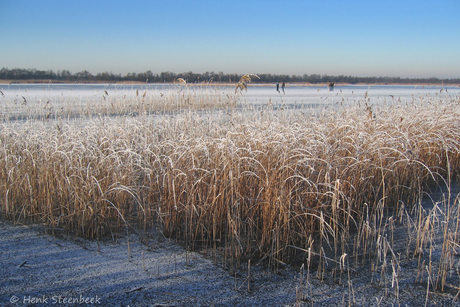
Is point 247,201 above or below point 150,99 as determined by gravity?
below

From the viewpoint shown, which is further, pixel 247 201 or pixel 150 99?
pixel 150 99

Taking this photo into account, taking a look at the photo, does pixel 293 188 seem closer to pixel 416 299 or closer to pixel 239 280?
pixel 239 280

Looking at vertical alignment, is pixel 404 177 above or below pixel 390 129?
below

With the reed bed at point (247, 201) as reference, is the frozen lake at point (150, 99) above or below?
above

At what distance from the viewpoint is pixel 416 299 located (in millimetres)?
2193

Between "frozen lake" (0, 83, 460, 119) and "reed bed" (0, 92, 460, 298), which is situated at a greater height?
"frozen lake" (0, 83, 460, 119)

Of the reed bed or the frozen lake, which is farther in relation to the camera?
the frozen lake

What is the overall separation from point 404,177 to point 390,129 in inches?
38.4

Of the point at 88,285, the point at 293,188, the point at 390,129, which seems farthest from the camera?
the point at 390,129

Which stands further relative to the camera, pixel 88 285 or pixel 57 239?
pixel 57 239

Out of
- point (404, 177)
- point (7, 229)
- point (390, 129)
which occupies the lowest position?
point (7, 229)

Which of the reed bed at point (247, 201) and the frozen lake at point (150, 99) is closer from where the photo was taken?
the reed bed at point (247, 201)

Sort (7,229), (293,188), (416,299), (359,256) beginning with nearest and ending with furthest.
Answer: (416,299) → (359,256) → (293,188) → (7,229)

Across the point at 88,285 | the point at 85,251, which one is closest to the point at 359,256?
the point at 88,285
